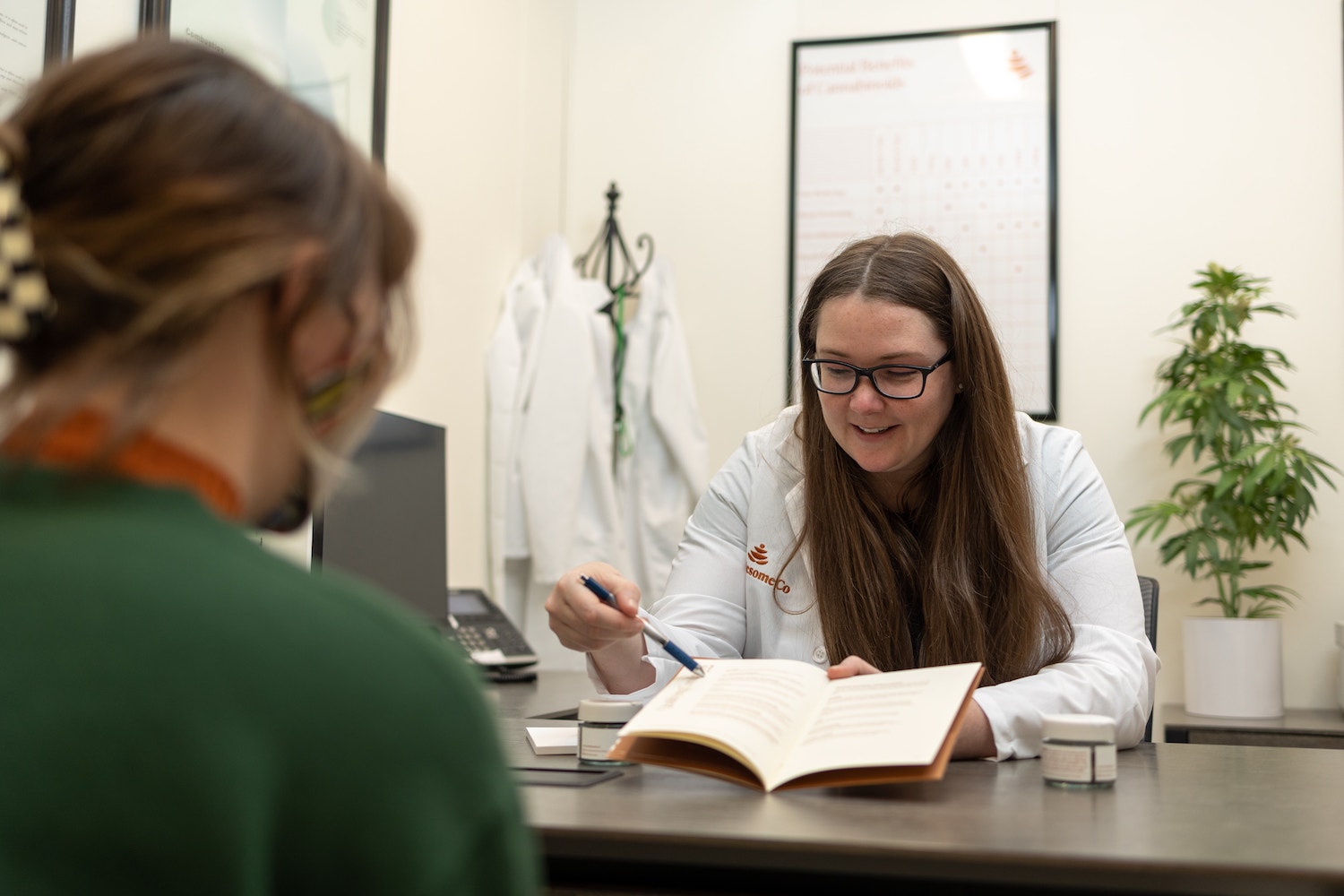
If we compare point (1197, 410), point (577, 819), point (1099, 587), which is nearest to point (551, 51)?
point (1197, 410)

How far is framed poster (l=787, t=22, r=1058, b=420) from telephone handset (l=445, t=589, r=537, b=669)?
1.29 metres

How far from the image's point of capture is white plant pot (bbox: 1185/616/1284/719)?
9.30 feet

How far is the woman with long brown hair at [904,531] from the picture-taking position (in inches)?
58.4

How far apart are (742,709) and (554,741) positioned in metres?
0.23

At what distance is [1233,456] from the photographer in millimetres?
2920

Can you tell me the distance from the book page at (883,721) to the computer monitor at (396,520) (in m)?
0.80

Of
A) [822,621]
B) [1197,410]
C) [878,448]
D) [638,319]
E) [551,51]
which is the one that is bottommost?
[822,621]

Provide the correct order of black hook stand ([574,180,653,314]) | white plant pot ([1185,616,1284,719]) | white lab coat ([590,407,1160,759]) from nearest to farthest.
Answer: white lab coat ([590,407,1160,759])
white plant pot ([1185,616,1284,719])
black hook stand ([574,180,653,314])

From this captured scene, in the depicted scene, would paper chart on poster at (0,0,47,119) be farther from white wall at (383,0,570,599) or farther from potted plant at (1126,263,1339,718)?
potted plant at (1126,263,1339,718)

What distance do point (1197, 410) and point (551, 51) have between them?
2063mm

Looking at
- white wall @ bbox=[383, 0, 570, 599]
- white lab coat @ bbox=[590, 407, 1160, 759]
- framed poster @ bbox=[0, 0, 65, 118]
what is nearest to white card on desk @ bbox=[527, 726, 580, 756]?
white lab coat @ bbox=[590, 407, 1160, 759]

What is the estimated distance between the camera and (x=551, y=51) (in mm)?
3592

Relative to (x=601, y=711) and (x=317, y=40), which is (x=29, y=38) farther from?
(x=601, y=711)

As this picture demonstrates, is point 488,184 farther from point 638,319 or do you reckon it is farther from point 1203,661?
point 1203,661
